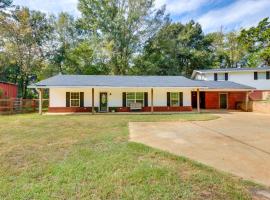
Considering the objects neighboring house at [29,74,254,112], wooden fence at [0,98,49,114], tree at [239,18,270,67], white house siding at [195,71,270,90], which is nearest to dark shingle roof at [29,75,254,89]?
neighboring house at [29,74,254,112]

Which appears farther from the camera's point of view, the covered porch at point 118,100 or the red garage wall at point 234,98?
Result: the red garage wall at point 234,98

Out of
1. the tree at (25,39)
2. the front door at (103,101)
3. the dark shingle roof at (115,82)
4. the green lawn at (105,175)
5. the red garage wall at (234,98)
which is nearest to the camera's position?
the green lawn at (105,175)

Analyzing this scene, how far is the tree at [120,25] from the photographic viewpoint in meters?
32.4

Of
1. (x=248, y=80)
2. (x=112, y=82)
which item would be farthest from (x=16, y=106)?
(x=248, y=80)

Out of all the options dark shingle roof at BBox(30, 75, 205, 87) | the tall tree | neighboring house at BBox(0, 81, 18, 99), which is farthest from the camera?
the tall tree

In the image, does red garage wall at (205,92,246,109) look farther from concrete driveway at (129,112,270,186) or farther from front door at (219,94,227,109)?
concrete driveway at (129,112,270,186)

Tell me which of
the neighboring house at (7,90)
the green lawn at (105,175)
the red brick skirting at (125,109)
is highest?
the neighboring house at (7,90)

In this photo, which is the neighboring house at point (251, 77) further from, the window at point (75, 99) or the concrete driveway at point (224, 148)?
the concrete driveway at point (224, 148)

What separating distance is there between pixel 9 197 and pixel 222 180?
12.1ft

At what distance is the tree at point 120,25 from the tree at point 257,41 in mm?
13246

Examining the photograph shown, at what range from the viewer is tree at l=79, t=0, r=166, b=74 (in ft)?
106

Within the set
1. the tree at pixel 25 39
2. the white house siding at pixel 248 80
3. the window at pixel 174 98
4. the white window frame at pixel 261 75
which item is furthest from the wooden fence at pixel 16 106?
the white window frame at pixel 261 75

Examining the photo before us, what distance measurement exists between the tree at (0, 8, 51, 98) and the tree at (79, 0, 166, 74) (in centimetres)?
624

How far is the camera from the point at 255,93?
2744 centimetres
